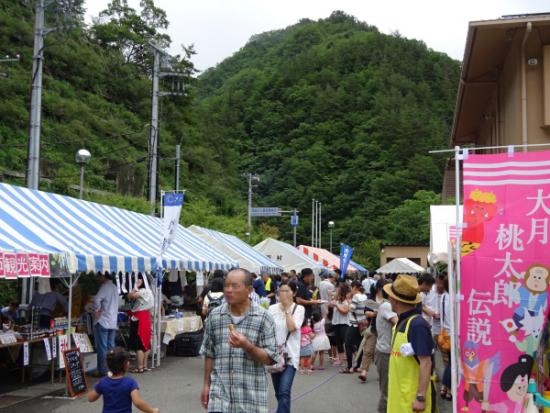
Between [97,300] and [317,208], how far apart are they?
64.8 m

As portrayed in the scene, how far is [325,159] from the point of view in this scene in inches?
3150

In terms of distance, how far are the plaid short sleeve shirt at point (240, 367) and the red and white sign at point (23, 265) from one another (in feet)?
15.9

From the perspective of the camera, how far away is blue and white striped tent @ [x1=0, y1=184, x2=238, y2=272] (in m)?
9.45

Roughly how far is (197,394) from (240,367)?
6.35m

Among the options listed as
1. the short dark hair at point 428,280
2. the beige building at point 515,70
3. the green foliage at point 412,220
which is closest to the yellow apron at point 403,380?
the short dark hair at point 428,280

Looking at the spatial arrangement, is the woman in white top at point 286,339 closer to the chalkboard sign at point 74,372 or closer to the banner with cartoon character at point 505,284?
the banner with cartoon character at point 505,284

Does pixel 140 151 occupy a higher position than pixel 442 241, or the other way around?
pixel 140 151

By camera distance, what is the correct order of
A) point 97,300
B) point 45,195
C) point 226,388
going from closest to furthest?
1. point 226,388
2. point 97,300
3. point 45,195

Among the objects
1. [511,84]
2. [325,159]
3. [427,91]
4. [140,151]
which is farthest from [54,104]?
[427,91]

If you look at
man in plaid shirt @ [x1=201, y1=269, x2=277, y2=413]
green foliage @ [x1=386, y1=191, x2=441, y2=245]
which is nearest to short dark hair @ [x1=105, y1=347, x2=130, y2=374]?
man in plaid shirt @ [x1=201, y1=269, x2=277, y2=413]

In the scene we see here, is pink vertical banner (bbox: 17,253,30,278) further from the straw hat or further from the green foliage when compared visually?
the green foliage

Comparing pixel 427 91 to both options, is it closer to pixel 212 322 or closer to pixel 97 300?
pixel 97 300

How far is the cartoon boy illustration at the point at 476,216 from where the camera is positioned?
5.03 metres

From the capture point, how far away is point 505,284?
4.93 metres
